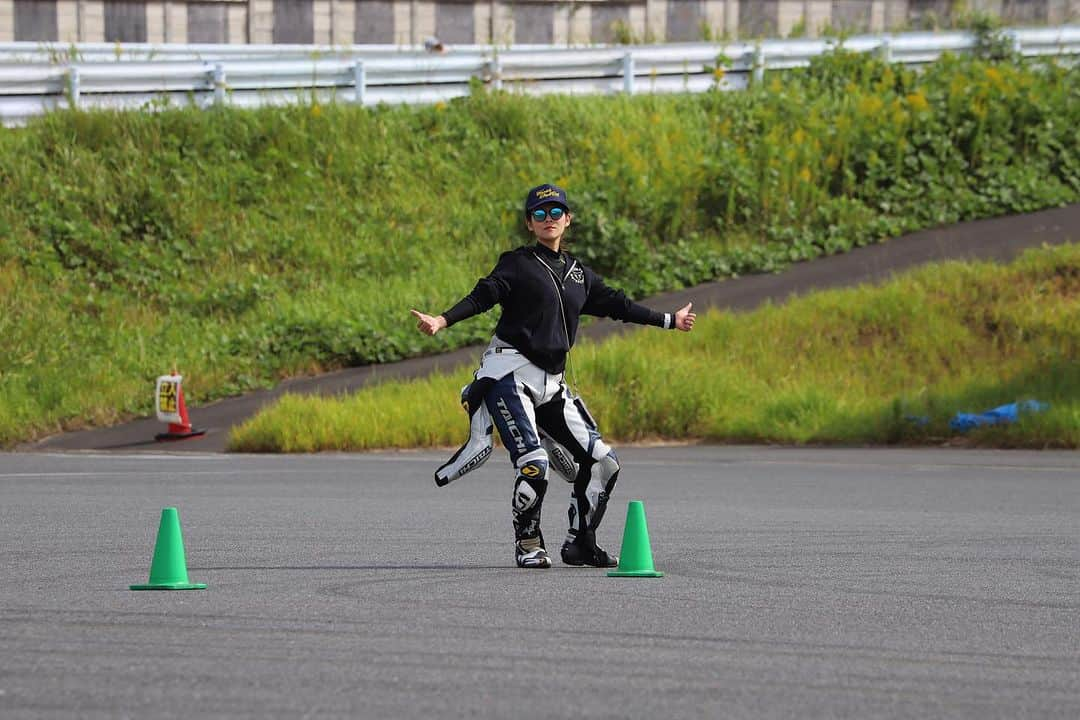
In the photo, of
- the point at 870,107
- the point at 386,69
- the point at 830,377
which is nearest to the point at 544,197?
the point at 830,377

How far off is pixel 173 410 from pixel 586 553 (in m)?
12.7

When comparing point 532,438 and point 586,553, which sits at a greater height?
point 532,438

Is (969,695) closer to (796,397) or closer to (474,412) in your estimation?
(474,412)

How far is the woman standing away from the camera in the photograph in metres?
10.0

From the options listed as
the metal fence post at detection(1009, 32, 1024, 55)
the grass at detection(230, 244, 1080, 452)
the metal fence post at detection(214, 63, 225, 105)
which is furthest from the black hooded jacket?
the metal fence post at detection(1009, 32, 1024, 55)

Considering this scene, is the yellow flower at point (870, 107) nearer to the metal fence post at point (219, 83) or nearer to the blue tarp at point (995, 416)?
the metal fence post at point (219, 83)

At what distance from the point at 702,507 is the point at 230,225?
1667 cm

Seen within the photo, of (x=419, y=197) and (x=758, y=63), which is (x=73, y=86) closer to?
(x=419, y=197)

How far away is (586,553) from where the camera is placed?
409 inches

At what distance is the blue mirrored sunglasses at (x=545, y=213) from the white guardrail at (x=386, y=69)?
73.2ft

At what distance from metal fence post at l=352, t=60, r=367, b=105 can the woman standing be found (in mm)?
22960

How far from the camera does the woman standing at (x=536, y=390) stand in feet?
32.9

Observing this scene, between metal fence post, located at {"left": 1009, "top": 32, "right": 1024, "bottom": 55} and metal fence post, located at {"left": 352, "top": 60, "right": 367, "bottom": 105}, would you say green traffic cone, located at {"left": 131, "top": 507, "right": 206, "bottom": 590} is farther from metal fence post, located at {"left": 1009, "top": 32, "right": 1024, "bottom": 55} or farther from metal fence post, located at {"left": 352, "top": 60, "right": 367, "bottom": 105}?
metal fence post, located at {"left": 1009, "top": 32, "right": 1024, "bottom": 55}

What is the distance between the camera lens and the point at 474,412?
10258 millimetres
